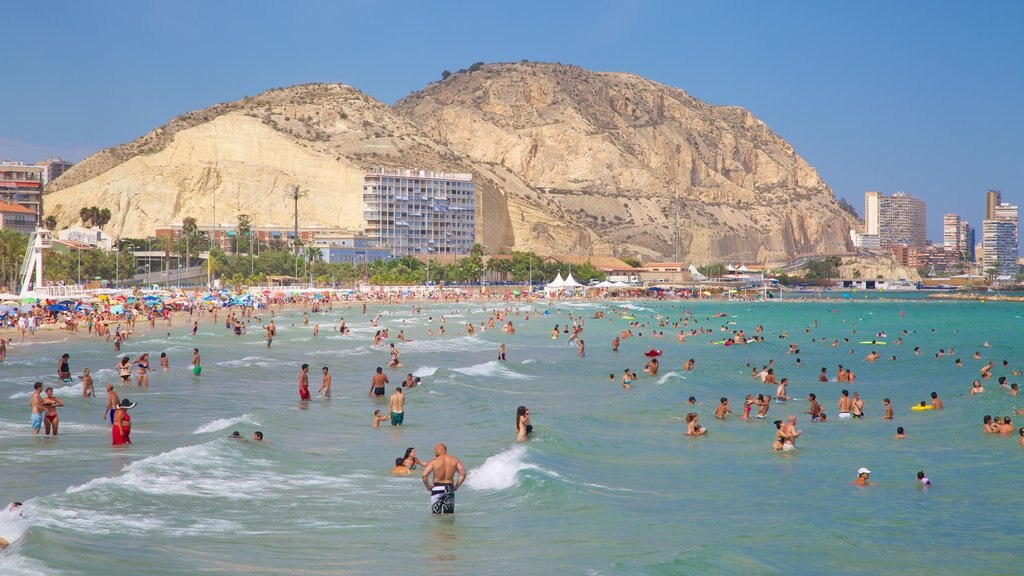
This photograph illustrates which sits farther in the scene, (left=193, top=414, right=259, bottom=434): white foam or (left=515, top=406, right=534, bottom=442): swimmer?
(left=193, top=414, right=259, bottom=434): white foam

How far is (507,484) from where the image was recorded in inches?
666

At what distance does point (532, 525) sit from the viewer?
14.4m

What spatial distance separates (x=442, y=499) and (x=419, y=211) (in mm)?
136043

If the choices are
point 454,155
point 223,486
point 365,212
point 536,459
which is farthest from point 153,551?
point 454,155

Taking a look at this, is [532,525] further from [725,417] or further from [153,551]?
[725,417]

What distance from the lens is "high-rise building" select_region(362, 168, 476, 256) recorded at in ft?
482

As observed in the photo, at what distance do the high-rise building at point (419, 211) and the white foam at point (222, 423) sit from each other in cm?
12234

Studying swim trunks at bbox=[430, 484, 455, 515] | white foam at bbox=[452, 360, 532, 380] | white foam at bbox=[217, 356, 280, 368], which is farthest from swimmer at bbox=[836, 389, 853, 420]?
white foam at bbox=[217, 356, 280, 368]

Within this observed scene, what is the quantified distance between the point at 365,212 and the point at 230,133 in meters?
26.1

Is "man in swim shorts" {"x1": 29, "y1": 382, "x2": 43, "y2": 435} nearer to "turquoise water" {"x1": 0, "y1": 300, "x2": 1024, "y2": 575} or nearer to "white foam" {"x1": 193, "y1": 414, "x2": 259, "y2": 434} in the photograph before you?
"turquoise water" {"x1": 0, "y1": 300, "x2": 1024, "y2": 575}

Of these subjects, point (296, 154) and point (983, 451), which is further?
point (296, 154)

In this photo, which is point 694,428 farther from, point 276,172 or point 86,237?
point 276,172

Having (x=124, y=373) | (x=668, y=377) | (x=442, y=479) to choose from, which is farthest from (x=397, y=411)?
(x=668, y=377)

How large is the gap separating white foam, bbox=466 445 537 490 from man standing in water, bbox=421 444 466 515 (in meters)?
2.36
